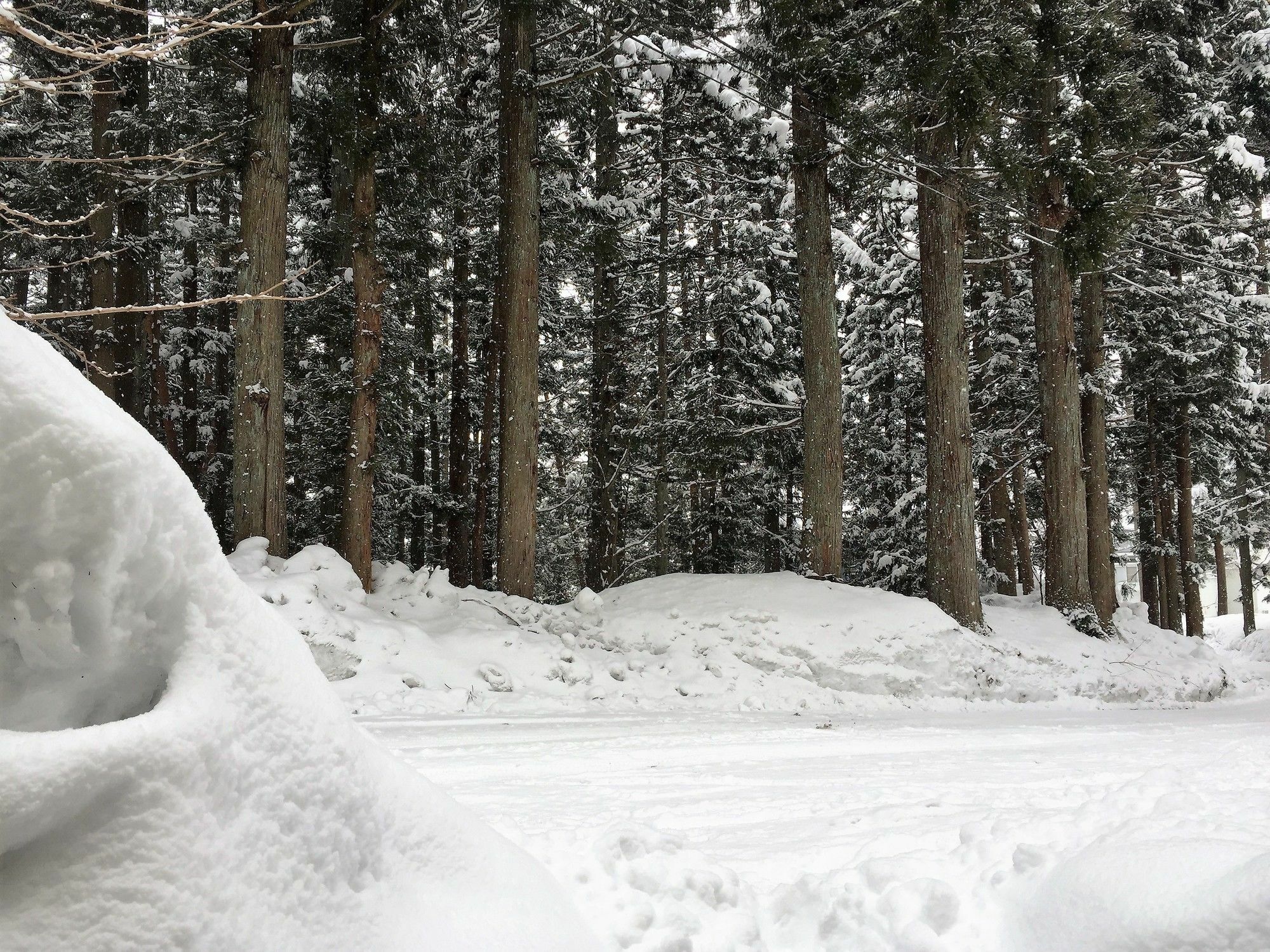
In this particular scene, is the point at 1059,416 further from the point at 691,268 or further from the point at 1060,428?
the point at 691,268

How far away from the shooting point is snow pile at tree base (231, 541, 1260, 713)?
26.0ft

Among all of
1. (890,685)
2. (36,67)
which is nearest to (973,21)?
(890,685)

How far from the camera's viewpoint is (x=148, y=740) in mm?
1345

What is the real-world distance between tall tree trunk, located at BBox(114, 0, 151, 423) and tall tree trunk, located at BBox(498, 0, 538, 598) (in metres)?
6.57

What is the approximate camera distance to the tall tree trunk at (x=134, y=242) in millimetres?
13219

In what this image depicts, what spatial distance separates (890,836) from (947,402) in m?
8.73

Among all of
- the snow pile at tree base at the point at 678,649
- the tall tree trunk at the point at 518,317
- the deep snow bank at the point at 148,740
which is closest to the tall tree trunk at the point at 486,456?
the tall tree trunk at the point at 518,317

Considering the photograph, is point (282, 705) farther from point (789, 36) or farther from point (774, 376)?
point (774, 376)

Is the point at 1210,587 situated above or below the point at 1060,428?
below

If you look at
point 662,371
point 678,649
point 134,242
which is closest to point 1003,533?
point 662,371

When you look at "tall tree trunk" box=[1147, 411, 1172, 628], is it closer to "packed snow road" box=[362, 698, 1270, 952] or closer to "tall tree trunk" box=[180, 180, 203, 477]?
"packed snow road" box=[362, 698, 1270, 952]

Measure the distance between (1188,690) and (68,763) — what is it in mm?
13644

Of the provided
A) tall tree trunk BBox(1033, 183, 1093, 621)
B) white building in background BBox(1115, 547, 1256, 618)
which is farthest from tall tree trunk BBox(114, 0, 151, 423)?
white building in background BBox(1115, 547, 1256, 618)

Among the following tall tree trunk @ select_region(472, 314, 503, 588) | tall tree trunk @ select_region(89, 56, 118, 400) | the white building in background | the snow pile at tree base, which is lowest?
the white building in background
